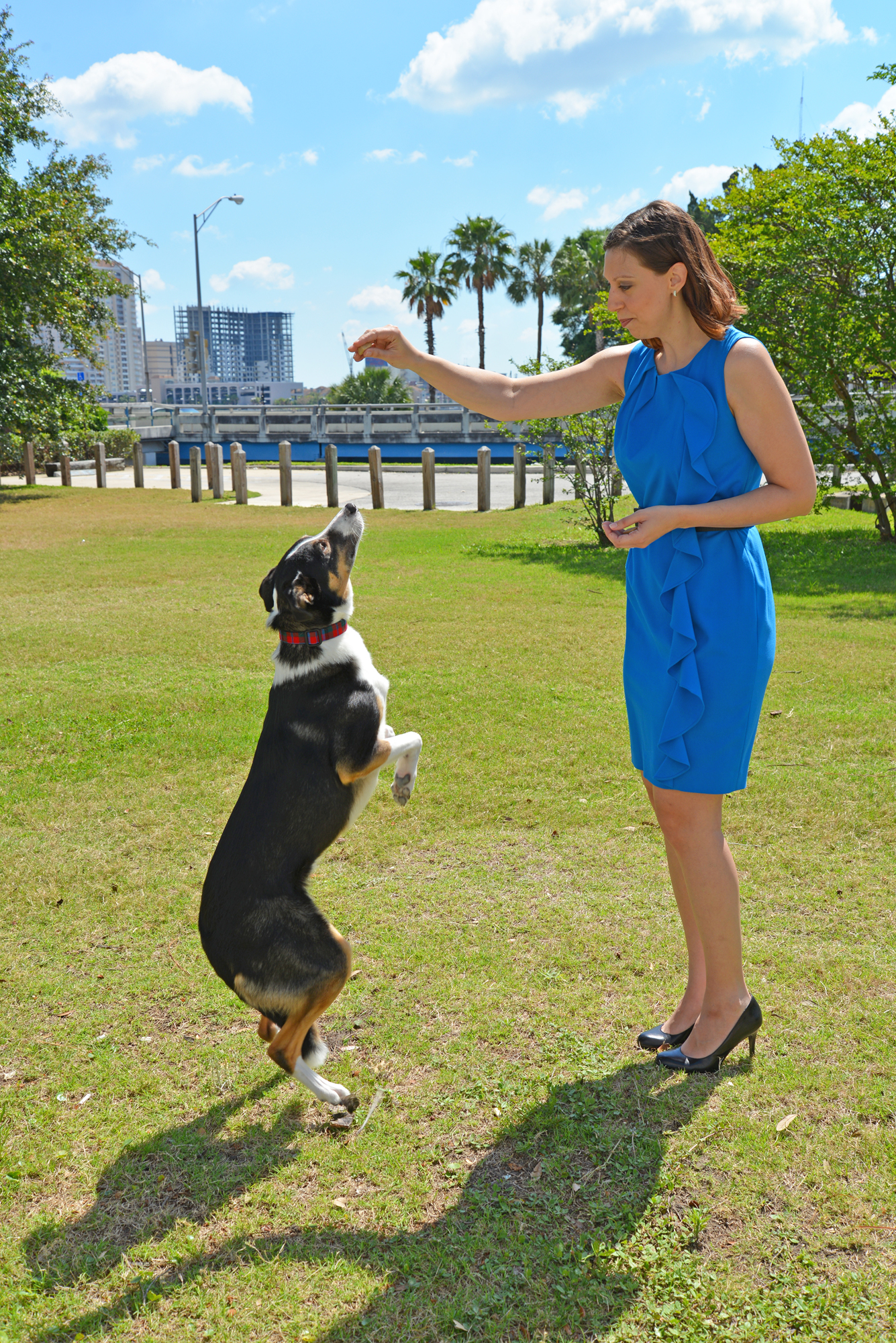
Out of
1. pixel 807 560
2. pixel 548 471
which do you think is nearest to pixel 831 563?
pixel 807 560

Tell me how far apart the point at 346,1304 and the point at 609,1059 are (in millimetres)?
1258

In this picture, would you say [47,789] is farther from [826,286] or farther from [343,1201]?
[826,286]

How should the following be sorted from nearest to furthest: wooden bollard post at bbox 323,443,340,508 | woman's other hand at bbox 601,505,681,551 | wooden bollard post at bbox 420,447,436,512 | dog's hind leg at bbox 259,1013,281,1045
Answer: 1. woman's other hand at bbox 601,505,681,551
2. dog's hind leg at bbox 259,1013,281,1045
3. wooden bollard post at bbox 420,447,436,512
4. wooden bollard post at bbox 323,443,340,508

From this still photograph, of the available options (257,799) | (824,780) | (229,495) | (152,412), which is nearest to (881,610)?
(824,780)

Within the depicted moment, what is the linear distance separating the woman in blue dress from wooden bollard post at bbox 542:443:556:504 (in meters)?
13.5

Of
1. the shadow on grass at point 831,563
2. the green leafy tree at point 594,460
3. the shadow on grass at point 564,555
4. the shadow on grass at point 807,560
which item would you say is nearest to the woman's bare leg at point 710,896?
the shadow on grass at point 807,560

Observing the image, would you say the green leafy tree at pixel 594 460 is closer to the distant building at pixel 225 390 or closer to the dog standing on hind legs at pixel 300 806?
the dog standing on hind legs at pixel 300 806

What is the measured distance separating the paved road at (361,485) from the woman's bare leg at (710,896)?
1827 cm

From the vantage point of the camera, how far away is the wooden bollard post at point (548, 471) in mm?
17250

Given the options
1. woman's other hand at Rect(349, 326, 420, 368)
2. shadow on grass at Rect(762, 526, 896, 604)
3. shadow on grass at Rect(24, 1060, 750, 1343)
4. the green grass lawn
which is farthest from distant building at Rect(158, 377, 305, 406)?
shadow on grass at Rect(24, 1060, 750, 1343)

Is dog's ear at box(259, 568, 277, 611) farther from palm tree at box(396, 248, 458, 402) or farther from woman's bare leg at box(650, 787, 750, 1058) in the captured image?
palm tree at box(396, 248, 458, 402)

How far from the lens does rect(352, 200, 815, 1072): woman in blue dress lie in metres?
2.81

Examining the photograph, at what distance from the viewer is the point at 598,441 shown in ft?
48.9

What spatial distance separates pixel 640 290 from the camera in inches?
113
